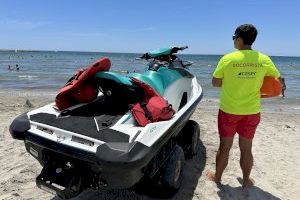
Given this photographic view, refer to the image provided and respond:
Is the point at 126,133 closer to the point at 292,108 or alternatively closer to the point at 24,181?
the point at 24,181

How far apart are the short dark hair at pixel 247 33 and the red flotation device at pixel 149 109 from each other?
117 centimetres

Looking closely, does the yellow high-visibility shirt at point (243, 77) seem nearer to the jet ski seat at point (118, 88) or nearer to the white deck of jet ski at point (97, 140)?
the white deck of jet ski at point (97, 140)

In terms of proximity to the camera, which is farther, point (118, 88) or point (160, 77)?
point (160, 77)

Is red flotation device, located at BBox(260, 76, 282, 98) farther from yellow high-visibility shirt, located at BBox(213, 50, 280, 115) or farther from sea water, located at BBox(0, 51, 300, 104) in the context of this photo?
sea water, located at BBox(0, 51, 300, 104)

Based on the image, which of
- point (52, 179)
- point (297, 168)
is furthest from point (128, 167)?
point (297, 168)

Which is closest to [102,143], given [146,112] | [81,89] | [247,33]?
[146,112]

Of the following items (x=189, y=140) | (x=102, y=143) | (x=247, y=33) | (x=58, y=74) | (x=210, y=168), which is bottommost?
(x=58, y=74)

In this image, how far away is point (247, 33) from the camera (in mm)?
4543

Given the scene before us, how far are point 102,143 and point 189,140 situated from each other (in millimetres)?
2628

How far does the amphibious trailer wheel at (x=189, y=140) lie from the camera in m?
5.89

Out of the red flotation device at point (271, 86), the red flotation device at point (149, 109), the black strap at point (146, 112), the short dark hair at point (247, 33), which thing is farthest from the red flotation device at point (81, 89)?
the red flotation device at point (271, 86)

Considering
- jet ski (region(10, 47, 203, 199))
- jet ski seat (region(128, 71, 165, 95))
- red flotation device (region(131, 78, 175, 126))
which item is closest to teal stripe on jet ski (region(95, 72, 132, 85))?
jet ski (region(10, 47, 203, 199))

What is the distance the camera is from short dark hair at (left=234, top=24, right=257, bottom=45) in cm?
453

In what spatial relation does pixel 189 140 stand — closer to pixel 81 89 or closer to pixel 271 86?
pixel 271 86
